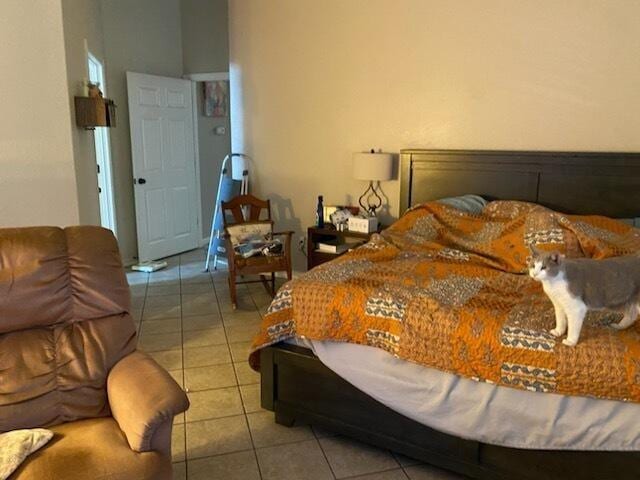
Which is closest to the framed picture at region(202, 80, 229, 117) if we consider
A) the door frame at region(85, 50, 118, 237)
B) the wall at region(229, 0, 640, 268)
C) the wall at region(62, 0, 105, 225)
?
→ the wall at region(229, 0, 640, 268)

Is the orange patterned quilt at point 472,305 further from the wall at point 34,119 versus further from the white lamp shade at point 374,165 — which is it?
the wall at point 34,119

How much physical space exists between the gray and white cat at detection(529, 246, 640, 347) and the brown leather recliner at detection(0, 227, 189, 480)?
1345 millimetres

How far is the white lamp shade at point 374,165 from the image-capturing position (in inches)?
158

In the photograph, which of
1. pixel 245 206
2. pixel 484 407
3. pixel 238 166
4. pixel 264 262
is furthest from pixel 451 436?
pixel 238 166

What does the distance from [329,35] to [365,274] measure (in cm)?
267

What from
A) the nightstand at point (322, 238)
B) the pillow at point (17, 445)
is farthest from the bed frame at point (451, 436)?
the pillow at point (17, 445)

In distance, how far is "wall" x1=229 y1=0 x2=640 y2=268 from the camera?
3325 mm

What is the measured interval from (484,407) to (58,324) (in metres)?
1.65

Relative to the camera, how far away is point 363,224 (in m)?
4.07

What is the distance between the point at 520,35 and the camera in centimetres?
351

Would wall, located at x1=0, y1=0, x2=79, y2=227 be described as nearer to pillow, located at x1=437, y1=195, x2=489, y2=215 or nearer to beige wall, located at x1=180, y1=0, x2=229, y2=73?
pillow, located at x1=437, y1=195, x2=489, y2=215

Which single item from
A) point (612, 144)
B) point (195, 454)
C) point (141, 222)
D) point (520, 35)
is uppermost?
point (520, 35)

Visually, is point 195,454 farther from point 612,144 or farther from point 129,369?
point 612,144

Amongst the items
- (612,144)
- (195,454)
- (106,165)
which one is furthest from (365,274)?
(106,165)
